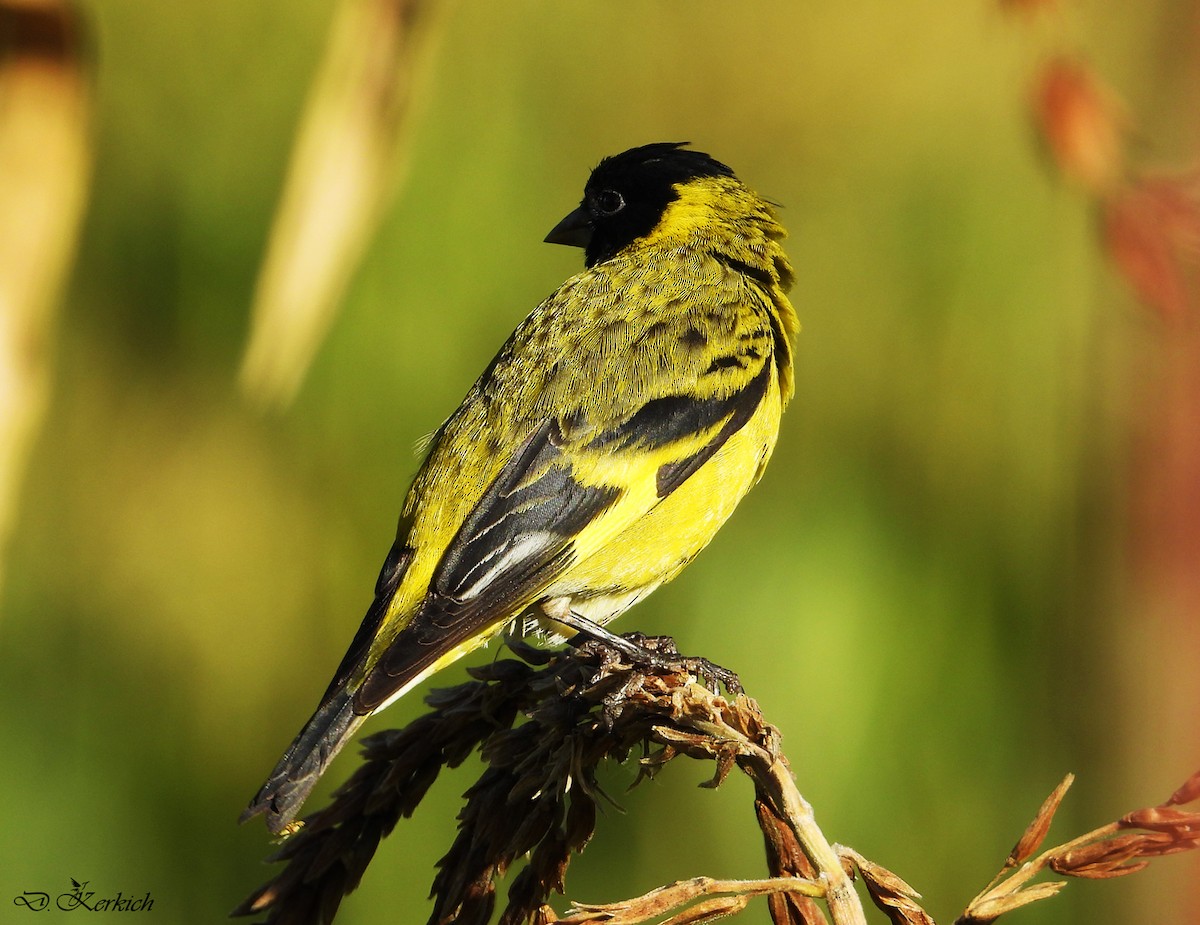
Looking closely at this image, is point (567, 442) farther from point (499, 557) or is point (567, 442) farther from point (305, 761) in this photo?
point (305, 761)

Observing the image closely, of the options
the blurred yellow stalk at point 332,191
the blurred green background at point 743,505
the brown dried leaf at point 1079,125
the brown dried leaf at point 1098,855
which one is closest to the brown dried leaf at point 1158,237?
the brown dried leaf at point 1079,125

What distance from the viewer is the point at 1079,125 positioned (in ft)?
9.02

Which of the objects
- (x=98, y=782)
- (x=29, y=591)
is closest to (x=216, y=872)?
(x=98, y=782)

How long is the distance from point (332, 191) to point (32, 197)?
2.57 feet

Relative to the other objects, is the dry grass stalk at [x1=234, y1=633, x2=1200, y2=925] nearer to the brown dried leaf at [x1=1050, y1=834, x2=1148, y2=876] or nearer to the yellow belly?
the brown dried leaf at [x1=1050, y1=834, x2=1148, y2=876]

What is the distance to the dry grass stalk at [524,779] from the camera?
1.60 metres

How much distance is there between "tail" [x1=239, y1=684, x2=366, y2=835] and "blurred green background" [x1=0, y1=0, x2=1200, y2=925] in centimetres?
106

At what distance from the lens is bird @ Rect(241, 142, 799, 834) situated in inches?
97.3

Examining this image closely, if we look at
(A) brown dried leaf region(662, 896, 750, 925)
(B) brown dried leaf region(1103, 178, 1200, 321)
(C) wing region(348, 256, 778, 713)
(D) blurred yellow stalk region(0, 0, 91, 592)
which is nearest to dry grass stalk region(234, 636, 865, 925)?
(A) brown dried leaf region(662, 896, 750, 925)

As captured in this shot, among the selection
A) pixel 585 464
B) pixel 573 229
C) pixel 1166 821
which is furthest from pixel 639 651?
pixel 573 229

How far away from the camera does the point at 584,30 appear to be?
3709 millimetres

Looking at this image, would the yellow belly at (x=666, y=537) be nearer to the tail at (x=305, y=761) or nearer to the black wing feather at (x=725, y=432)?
the black wing feather at (x=725, y=432)

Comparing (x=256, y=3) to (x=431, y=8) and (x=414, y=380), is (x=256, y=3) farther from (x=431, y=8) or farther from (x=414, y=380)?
(x=414, y=380)

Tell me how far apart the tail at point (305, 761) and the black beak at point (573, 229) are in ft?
5.44
